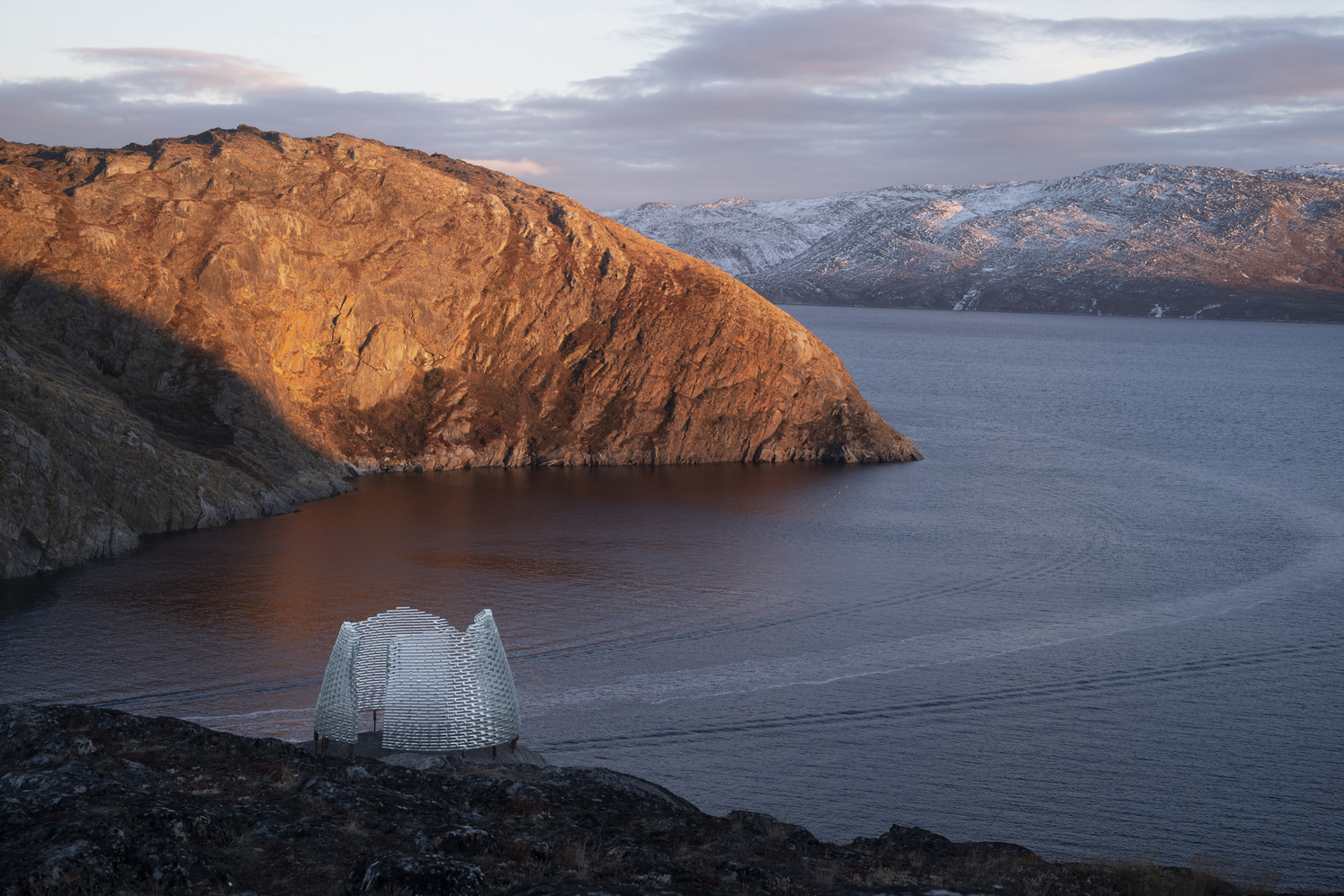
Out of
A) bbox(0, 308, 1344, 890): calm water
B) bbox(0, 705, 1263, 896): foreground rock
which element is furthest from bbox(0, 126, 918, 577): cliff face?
bbox(0, 705, 1263, 896): foreground rock

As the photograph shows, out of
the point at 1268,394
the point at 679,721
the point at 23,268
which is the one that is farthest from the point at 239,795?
Answer: the point at 1268,394

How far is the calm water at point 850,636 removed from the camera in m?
37.2

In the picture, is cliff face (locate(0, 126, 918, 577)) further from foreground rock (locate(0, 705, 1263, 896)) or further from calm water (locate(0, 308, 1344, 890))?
foreground rock (locate(0, 705, 1263, 896))

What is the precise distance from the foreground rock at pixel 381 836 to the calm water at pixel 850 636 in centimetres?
884

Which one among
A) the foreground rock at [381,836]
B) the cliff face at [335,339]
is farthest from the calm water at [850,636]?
the foreground rock at [381,836]

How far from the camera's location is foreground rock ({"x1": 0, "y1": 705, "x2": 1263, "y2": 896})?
18.9 meters

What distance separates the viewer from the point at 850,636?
5412 cm

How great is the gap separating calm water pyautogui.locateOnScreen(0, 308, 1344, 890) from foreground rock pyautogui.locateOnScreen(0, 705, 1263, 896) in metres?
8.84

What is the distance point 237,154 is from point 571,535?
204 ft

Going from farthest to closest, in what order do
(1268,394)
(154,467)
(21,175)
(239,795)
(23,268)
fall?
(1268,394) → (21,175) → (23,268) → (154,467) → (239,795)

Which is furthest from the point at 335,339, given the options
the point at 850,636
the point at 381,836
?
the point at 381,836

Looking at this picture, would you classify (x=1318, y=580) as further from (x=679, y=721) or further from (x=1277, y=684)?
(x=679, y=721)

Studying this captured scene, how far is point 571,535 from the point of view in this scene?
76.0 meters

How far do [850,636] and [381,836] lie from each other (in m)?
35.2
